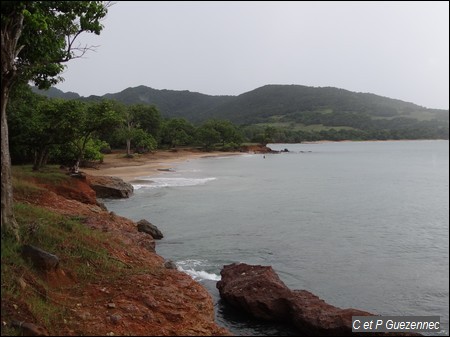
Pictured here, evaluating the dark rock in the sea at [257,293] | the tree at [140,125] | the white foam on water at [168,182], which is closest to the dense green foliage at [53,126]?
the white foam on water at [168,182]

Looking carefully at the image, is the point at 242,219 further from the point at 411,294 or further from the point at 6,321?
the point at 6,321

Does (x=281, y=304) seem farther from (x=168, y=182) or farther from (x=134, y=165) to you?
(x=134, y=165)

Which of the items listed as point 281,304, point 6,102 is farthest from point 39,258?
point 281,304

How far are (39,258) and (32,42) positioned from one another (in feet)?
26.5

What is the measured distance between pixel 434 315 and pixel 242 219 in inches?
698

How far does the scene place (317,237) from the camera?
1002 inches

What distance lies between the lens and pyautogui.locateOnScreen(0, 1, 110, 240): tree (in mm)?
10422

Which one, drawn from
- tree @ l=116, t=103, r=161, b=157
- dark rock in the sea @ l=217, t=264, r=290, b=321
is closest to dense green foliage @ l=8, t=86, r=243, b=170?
dark rock in the sea @ l=217, t=264, r=290, b=321

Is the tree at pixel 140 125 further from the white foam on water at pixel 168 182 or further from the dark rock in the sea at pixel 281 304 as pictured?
the dark rock in the sea at pixel 281 304

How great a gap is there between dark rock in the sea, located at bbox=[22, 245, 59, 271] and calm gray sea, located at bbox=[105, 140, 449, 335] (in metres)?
5.78

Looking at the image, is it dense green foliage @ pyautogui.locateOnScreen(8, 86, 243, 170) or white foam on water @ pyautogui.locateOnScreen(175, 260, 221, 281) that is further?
dense green foliage @ pyautogui.locateOnScreen(8, 86, 243, 170)

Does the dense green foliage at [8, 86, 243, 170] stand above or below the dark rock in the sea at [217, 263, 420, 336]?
above

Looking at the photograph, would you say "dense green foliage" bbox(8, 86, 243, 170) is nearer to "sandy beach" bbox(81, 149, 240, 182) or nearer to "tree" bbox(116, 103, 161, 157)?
"sandy beach" bbox(81, 149, 240, 182)

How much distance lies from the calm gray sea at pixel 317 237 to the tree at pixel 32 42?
8.15m
